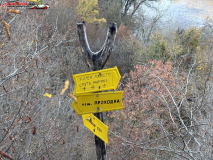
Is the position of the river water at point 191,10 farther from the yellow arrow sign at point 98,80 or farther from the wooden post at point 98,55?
the yellow arrow sign at point 98,80

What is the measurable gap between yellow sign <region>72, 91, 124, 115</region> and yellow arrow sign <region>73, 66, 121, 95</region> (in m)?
0.08

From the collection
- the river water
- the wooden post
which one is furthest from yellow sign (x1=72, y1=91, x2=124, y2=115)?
the river water

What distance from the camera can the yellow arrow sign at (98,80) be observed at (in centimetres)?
187

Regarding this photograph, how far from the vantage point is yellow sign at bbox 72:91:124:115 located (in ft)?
6.23

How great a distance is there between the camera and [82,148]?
18.6 ft

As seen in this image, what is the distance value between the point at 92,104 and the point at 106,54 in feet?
2.17

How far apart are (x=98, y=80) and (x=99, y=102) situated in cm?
26

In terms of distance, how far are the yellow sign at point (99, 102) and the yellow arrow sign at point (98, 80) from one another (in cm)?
8

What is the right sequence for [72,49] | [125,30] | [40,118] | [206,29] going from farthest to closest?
[206,29] < [125,30] < [72,49] < [40,118]

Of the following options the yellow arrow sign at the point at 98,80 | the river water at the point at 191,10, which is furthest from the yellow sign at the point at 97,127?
the river water at the point at 191,10

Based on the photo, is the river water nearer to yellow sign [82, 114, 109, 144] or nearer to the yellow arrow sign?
the yellow arrow sign

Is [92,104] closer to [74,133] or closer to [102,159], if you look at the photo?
[102,159]

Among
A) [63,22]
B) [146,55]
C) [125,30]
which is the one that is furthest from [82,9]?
[146,55]

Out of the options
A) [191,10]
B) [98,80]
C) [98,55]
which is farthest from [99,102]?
[191,10]
